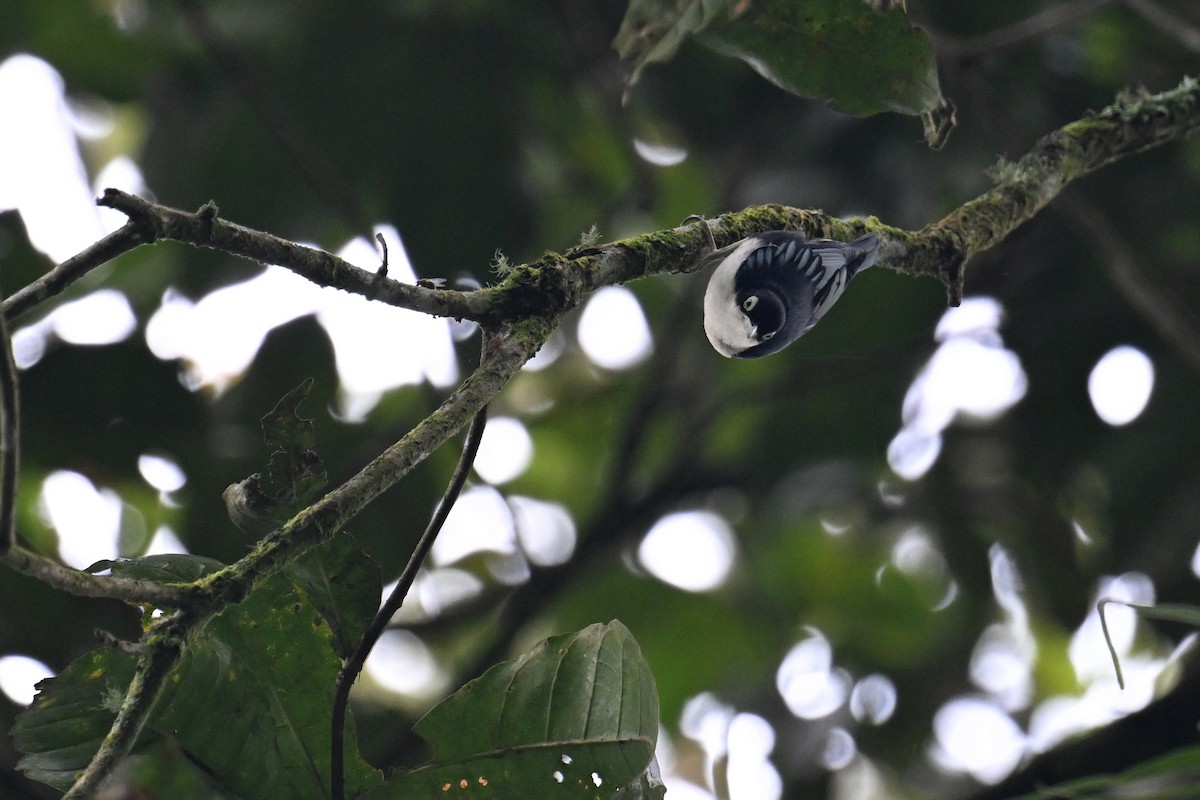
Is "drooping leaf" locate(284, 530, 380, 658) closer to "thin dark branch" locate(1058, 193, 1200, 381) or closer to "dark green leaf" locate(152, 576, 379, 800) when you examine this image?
"dark green leaf" locate(152, 576, 379, 800)

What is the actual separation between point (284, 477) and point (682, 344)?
9.32 feet

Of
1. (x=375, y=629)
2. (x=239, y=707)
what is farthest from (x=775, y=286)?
(x=239, y=707)

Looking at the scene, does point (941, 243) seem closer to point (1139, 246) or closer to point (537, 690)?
point (537, 690)

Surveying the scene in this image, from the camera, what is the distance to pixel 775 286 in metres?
1.95

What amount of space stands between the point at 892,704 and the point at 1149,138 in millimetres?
2739

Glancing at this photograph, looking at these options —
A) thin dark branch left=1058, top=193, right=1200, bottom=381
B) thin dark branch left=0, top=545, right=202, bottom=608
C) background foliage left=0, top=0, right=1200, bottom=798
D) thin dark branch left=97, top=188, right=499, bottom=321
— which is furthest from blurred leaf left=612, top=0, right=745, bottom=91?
thin dark branch left=1058, top=193, right=1200, bottom=381

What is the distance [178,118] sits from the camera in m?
3.86

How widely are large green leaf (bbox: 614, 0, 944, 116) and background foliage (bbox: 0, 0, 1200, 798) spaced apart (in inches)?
51.2

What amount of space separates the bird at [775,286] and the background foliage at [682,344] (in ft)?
4.52

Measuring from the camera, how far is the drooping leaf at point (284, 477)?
130 centimetres

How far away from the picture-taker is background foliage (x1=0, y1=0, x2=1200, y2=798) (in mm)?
3561

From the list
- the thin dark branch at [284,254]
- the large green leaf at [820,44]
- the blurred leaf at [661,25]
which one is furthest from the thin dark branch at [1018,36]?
the thin dark branch at [284,254]

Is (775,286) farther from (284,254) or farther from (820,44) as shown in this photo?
(284,254)

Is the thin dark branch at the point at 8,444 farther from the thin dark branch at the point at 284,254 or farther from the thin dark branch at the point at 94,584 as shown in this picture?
the thin dark branch at the point at 284,254
